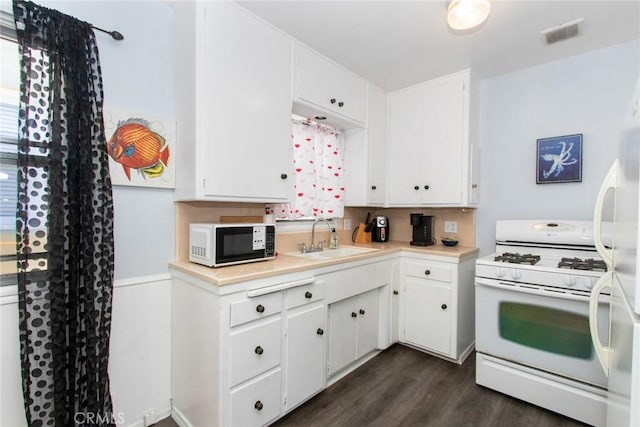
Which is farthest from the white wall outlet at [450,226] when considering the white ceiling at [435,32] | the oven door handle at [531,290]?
the white ceiling at [435,32]

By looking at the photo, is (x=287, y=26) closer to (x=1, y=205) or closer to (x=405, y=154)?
(x=405, y=154)

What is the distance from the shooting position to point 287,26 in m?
1.96

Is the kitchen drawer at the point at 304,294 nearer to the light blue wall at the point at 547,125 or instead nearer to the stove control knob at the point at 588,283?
the stove control knob at the point at 588,283

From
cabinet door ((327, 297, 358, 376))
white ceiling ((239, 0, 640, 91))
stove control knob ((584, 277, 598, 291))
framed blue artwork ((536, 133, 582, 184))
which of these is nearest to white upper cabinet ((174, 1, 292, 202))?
white ceiling ((239, 0, 640, 91))

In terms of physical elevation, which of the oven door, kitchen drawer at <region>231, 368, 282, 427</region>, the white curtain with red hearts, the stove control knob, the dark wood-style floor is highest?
the white curtain with red hearts

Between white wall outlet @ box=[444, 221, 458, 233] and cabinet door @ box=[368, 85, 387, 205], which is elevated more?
cabinet door @ box=[368, 85, 387, 205]

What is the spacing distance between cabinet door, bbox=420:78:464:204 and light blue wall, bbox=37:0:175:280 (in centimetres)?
213

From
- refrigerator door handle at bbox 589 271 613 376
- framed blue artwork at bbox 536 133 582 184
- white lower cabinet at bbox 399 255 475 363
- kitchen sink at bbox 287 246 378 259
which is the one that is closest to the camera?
refrigerator door handle at bbox 589 271 613 376

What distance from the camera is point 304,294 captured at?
1805mm

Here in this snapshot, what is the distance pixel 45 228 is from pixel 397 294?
245cm

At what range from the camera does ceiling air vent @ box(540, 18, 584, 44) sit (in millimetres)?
1888

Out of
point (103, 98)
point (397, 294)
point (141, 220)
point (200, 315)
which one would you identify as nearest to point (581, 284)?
point (397, 294)

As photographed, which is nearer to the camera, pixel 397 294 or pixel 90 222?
pixel 90 222

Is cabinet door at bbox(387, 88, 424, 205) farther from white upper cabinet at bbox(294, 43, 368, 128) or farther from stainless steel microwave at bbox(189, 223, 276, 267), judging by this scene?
stainless steel microwave at bbox(189, 223, 276, 267)
